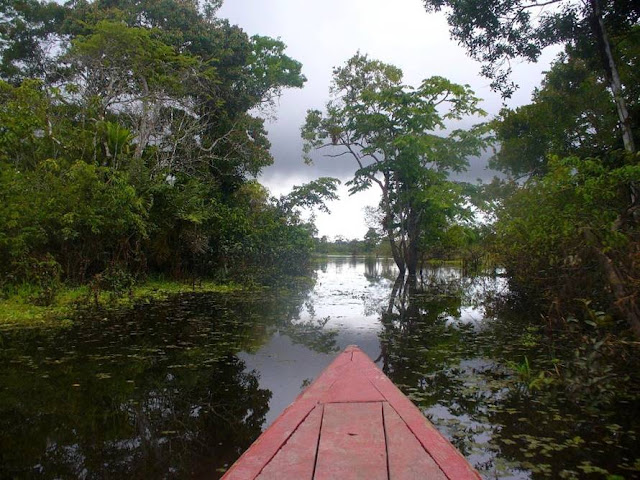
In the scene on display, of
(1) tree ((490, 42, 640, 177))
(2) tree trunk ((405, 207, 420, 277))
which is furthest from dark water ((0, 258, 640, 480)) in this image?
(2) tree trunk ((405, 207, 420, 277))

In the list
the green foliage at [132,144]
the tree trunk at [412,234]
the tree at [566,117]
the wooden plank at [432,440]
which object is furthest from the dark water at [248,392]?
the tree trunk at [412,234]

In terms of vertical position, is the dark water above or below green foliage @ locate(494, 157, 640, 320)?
below

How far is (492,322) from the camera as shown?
9.51 meters

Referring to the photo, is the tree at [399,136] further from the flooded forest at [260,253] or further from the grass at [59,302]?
the grass at [59,302]

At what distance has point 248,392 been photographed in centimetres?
484

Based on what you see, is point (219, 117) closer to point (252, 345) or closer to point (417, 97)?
point (417, 97)

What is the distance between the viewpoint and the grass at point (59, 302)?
326 inches

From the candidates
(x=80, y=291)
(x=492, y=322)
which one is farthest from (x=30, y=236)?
(x=492, y=322)

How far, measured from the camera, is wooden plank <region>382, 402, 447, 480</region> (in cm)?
199

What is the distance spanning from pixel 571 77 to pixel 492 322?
962 centimetres

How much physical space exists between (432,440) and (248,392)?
2.98 meters

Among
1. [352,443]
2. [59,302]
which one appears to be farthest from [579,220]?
[59,302]

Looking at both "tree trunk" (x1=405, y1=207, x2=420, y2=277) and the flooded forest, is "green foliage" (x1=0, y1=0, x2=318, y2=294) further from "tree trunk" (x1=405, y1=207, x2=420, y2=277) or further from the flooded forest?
"tree trunk" (x1=405, y1=207, x2=420, y2=277)

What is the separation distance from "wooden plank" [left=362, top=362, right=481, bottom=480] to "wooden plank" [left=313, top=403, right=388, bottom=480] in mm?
168
